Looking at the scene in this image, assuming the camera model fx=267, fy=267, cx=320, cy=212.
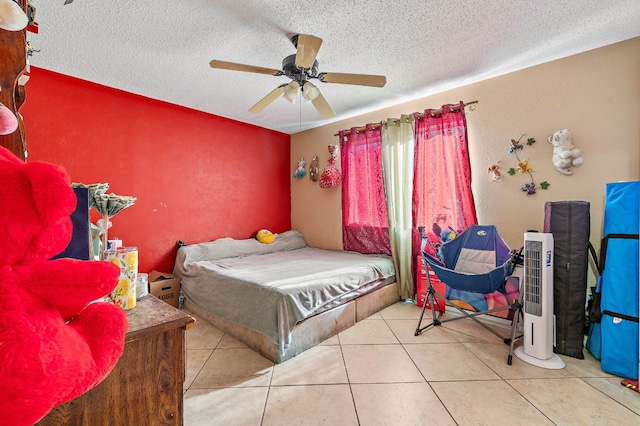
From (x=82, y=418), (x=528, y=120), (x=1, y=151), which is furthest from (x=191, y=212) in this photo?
(x=528, y=120)

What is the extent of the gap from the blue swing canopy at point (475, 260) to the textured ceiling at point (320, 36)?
62.3 inches

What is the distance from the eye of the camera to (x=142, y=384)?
771 mm

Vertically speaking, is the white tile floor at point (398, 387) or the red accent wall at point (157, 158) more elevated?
the red accent wall at point (157, 158)

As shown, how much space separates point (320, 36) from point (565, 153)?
2.30 meters

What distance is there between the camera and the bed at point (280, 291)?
2.01 m

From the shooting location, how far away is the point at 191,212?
133 inches

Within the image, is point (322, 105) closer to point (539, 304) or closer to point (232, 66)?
point (232, 66)

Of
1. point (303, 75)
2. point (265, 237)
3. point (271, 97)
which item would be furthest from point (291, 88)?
point (265, 237)

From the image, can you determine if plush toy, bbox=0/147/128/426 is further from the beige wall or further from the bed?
the beige wall

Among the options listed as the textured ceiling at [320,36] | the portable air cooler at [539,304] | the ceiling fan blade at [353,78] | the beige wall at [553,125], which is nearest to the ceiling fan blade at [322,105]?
the ceiling fan blade at [353,78]

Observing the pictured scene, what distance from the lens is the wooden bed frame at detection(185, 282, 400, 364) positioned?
2.05 m

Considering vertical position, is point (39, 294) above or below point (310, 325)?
above

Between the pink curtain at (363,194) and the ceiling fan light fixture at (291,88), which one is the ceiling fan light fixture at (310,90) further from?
the pink curtain at (363,194)

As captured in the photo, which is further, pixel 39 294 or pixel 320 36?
pixel 320 36
